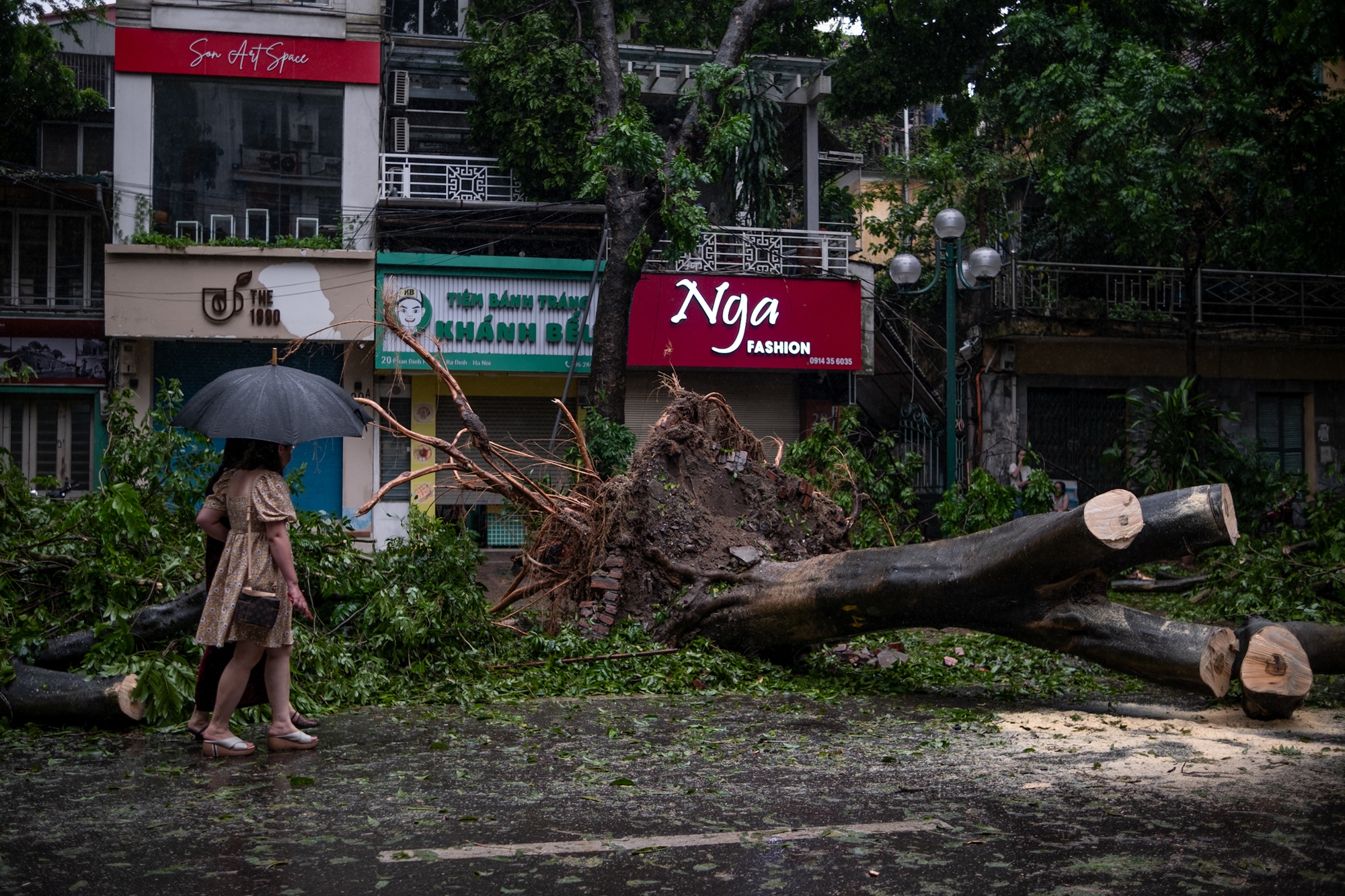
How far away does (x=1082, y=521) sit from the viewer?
19.4ft

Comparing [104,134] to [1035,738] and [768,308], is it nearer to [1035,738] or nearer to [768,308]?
[768,308]

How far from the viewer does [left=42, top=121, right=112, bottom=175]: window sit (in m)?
20.2

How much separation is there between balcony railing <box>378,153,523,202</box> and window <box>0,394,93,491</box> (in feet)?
20.9

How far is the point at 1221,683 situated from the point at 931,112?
1378 inches

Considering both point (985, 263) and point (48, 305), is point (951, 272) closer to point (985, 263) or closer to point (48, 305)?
point (985, 263)

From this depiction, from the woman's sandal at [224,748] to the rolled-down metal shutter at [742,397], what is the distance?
14427mm

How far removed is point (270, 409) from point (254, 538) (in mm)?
634

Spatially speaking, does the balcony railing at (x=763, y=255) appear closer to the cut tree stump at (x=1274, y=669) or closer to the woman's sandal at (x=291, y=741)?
the cut tree stump at (x=1274, y=669)

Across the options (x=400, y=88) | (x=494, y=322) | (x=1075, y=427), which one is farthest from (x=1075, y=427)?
(x=400, y=88)

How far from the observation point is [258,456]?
5.59 m

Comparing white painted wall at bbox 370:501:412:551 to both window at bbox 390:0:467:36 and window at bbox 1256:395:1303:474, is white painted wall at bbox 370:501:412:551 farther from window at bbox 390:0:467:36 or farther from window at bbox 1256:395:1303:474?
window at bbox 1256:395:1303:474

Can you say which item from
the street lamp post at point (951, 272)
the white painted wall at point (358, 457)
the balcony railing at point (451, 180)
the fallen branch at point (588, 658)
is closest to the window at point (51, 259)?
the white painted wall at point (358, 457)

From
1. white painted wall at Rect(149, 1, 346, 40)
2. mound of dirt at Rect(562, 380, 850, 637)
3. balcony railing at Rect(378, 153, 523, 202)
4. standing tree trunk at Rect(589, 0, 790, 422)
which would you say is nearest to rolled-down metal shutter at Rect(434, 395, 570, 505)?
balcony railing at Rect(378, 153, 523, 202)

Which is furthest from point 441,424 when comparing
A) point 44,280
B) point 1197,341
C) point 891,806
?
point 891,806
